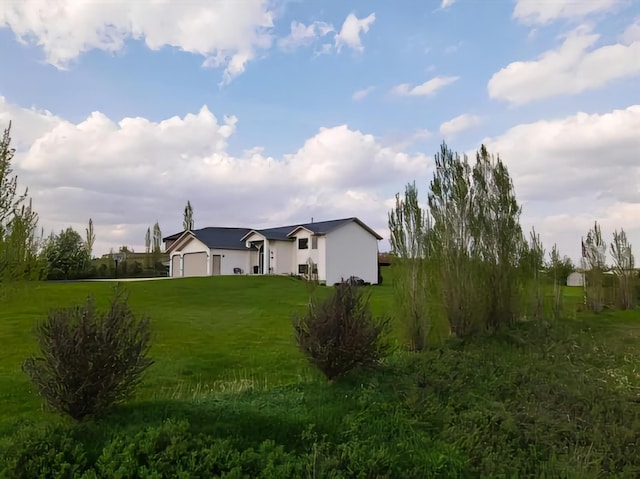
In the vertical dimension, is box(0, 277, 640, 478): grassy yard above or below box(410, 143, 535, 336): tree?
below

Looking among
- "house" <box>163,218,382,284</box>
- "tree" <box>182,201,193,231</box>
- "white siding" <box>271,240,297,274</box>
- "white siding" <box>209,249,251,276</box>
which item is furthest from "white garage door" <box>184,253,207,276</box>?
"tree" <box>182,201,193,231</box>

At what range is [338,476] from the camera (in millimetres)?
4051

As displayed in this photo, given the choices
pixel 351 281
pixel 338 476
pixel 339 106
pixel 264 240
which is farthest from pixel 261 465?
pixel 264 240

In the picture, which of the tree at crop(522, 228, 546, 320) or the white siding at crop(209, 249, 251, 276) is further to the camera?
the white siding at crop(209, 249, 251, 276)

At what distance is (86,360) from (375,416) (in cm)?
298

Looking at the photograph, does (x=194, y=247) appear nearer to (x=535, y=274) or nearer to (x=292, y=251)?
(x=292, y=251)

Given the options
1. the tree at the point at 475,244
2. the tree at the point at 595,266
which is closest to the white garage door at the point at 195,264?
the tree at the point at 595,266

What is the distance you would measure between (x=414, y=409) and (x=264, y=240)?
100.0 feet

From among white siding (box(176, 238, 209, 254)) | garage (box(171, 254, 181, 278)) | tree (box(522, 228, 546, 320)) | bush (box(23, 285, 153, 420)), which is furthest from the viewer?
garage (box(171, 254, 181, 278))

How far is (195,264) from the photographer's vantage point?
38375 mm

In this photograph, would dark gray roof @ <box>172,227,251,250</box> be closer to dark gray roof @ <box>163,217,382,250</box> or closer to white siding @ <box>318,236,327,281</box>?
dark gray roof @ <box>163,217,382,250</box>

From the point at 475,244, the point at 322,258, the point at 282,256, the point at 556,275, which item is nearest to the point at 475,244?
the point at 475,244

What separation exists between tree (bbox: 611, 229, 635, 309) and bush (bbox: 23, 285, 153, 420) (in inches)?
697

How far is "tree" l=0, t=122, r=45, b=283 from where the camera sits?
21.5ft
